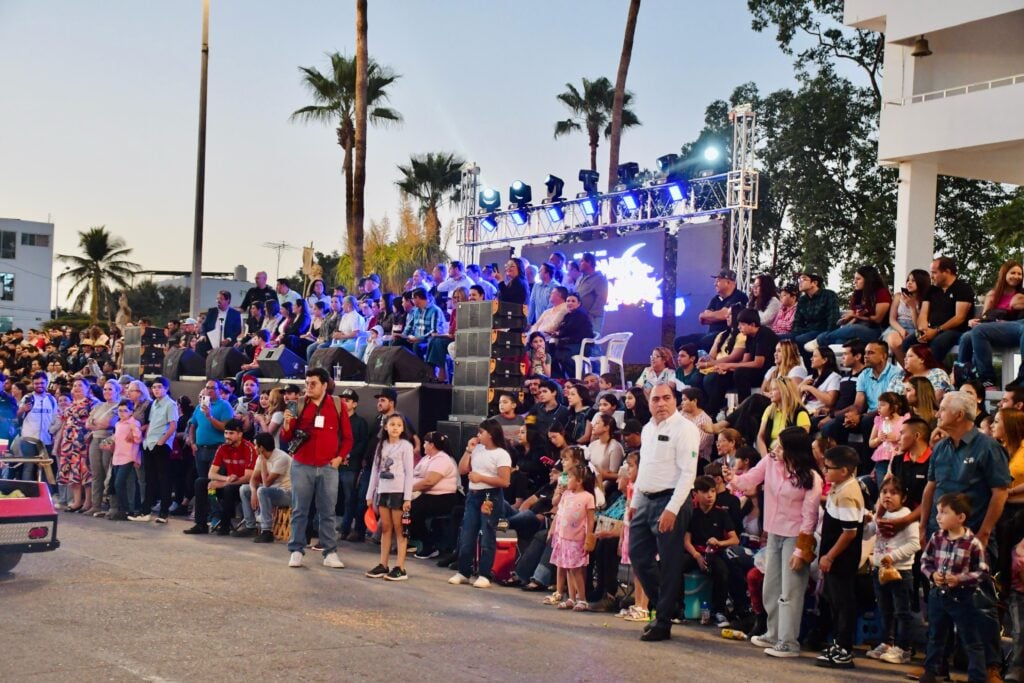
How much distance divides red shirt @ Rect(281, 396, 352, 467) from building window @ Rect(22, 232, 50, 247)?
74114 mm

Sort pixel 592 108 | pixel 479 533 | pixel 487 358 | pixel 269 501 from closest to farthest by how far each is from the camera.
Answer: pixel 479 533 → pixel 269 501 → pixel 487 358 → pixel 592 108

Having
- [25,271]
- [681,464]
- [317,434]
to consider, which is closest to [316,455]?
[317,434]

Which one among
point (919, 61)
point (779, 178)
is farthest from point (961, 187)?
point (919, 61)

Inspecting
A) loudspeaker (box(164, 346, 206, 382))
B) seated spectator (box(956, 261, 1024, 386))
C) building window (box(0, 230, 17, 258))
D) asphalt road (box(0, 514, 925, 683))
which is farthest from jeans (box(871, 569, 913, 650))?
building window (box(0, 230, 17, 258))

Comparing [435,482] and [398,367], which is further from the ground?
[398,367]

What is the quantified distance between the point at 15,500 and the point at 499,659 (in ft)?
17.5

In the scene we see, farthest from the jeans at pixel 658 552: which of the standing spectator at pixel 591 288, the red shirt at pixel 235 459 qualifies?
the standing spectator at pixel 591 288

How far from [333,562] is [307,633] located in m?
3.84

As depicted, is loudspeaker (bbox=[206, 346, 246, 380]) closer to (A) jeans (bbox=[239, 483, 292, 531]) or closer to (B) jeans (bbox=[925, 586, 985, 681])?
(A) jeans (bbox=[239, 483, 292, 531])

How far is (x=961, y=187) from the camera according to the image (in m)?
32.4

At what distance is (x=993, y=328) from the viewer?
38.6ft

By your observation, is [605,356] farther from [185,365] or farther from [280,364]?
[185,365]

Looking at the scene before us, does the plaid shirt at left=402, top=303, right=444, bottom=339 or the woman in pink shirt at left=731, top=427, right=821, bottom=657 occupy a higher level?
the plaid shirt at left=402, top=303, right=444, bottom=339

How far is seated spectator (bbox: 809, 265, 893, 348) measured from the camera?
13.4 meters
